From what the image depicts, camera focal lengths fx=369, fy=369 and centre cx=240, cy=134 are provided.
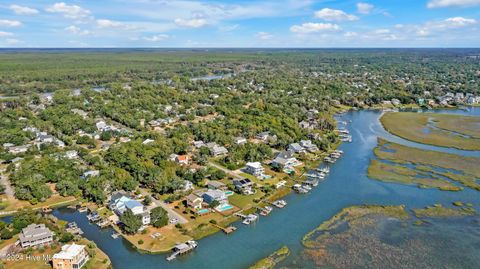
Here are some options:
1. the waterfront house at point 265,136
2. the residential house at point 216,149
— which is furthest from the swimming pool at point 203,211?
the waterfront house at point 265,136

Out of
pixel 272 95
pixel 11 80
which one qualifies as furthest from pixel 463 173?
pixel 11 80

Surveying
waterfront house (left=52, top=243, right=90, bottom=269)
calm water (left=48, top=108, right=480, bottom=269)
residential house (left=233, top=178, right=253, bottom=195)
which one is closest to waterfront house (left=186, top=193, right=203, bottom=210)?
calm water (left=48, top=108, right=480, bottom=269)

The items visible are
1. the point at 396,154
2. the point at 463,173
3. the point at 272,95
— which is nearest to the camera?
the point at 463,173

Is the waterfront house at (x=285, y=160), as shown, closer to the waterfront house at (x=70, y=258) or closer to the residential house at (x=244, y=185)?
the residential house at (x=244, y=185)

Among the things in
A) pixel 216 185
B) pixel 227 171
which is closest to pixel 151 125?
pixel 227 171

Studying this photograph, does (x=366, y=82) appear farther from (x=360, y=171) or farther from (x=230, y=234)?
(x=230, y=234)
